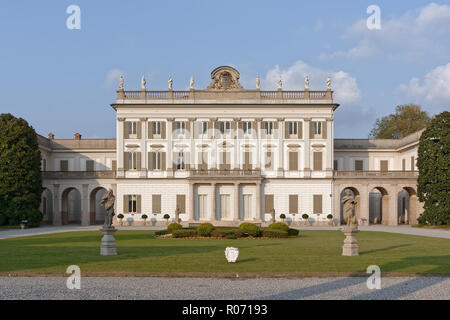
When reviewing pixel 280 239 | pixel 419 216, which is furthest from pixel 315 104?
pixel 280 239

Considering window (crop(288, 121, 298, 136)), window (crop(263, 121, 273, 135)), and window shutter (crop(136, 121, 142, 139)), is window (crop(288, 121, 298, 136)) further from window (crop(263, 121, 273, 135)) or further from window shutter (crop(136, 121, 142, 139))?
window shutter (crop(136, 121, 142, 139))

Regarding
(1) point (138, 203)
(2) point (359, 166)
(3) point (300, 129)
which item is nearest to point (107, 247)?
(1) point (138, 203)

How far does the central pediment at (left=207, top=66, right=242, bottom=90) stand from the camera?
5512 cm

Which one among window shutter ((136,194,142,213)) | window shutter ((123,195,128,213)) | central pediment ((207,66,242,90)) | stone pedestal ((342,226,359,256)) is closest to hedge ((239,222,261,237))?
stone pedestal ((342,226,359,256))

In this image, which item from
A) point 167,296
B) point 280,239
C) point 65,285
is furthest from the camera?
point 280,239

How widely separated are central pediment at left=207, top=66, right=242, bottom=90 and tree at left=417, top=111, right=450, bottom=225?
2042 cm

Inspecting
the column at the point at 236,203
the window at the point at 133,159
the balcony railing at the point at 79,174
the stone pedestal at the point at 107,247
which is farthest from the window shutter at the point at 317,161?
the stone pedestal at the point at 107,247

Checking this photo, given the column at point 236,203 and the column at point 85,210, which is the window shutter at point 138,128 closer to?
the column at point 85,210

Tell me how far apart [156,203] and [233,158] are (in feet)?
31.5

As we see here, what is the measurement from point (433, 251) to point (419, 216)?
30.2m

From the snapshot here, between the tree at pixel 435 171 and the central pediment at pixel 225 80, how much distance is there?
20.4 meters

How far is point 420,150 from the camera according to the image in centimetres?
5184

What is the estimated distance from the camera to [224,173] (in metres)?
53.5
